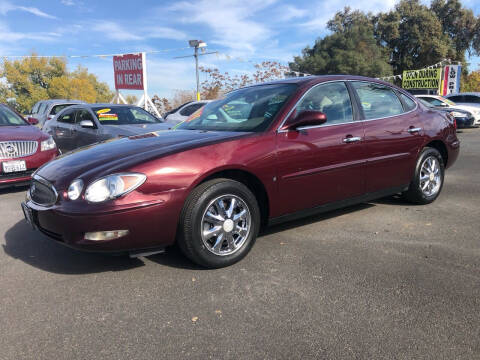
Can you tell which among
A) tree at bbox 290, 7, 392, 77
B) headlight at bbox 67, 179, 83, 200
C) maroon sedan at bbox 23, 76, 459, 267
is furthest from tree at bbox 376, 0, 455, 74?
headlight at bbox 67, 179, 83, 200

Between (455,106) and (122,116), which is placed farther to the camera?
(455,106)

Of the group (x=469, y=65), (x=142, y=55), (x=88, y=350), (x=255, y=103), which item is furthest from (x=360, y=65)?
(x=88, y=350)

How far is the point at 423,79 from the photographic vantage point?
30469mm

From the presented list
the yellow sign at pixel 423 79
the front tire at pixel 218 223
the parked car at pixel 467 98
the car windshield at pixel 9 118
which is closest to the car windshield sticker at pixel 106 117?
the car windshield at pixel 9 118

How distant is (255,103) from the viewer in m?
3.92

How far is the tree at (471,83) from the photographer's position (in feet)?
144

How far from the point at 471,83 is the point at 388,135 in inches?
1888

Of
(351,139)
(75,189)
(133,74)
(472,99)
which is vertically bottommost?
(75,189)

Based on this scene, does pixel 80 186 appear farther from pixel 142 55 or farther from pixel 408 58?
pixel 408 58

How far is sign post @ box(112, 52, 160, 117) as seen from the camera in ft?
70.0

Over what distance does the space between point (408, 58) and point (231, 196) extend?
147 ft

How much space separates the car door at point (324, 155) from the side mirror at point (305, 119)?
0.06 m

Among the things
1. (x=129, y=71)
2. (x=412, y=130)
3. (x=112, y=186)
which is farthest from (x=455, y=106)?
(x=129, y=71)

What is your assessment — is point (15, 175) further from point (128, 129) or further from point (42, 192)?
point (42, 192)
